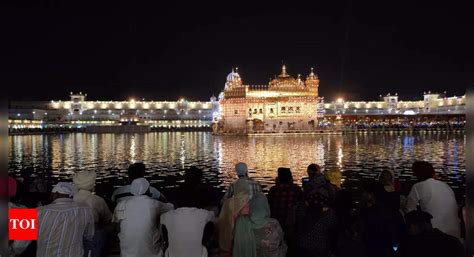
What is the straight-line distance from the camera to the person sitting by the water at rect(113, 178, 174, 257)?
573 cm

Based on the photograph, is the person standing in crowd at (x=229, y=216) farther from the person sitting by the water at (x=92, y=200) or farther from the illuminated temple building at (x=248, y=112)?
the illuminated temple building at (x=248, y=112)

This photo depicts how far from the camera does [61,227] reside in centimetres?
518

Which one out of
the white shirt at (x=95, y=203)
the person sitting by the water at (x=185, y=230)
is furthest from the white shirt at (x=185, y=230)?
the white shirt at (x=95, y=203)

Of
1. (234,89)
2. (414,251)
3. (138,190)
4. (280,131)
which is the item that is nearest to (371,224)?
(414,251)

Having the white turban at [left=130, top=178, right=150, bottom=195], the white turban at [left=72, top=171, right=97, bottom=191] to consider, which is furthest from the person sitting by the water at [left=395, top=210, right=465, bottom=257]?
the white turban at [left=72, top=171, right=97, bottom=191]

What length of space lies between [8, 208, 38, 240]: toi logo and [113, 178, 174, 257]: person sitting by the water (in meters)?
0.95

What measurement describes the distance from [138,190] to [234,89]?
90.0 m

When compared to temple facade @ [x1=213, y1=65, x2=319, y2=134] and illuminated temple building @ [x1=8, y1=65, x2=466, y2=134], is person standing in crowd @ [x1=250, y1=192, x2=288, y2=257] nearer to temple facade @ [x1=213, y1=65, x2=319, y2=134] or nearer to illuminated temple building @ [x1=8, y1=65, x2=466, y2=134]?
illuminated temple building @ [x1=8, y1=65, x2=466, y2=134]

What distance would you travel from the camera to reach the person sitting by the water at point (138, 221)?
573cm

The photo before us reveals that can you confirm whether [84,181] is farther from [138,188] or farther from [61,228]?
[61,228]

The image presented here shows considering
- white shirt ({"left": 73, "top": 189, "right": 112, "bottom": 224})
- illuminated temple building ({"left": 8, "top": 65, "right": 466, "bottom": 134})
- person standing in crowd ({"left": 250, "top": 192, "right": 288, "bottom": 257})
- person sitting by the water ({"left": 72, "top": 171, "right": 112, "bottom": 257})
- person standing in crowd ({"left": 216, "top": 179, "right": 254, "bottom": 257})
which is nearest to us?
person standing in crowd ({"left": 250, "top": 192, "right": 288, "bottom": 257})

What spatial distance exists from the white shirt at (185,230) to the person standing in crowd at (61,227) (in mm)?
929

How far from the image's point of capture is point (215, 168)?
24.3 metres

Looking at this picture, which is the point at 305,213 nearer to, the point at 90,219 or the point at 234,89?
the point at 90,219
